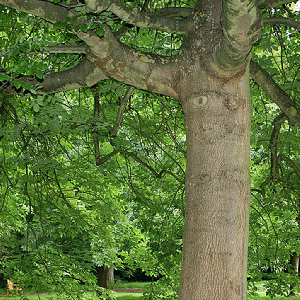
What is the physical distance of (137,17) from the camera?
2877mm

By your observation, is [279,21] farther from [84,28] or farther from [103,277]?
[103,277]

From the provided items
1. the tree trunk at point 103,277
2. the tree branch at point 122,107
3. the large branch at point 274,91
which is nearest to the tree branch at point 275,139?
the large branch at point 274,91

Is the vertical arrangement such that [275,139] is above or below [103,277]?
above

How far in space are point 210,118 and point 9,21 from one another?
4353 mm

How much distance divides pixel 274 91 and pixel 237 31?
165 cm

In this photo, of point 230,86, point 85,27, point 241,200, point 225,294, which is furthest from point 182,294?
point 85,27

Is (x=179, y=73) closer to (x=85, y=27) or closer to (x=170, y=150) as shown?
(x=85, y=27)

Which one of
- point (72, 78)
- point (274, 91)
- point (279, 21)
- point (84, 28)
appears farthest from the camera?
point (274, 91)

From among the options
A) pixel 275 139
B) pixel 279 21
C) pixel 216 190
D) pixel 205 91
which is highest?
pixel 279 21

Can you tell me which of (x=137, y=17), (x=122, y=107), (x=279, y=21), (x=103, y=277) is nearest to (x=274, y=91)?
(x=279, y=21)

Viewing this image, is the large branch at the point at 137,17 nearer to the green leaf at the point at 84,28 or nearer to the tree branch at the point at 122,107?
the green leaf at the point at 84,28

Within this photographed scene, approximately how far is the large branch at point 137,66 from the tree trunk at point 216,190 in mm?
255

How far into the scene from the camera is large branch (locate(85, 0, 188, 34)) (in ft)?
8.43

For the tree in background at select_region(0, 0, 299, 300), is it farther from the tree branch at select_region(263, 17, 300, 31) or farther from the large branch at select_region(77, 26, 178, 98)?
the tree branch at select_region(263, 17, 300, 31)
